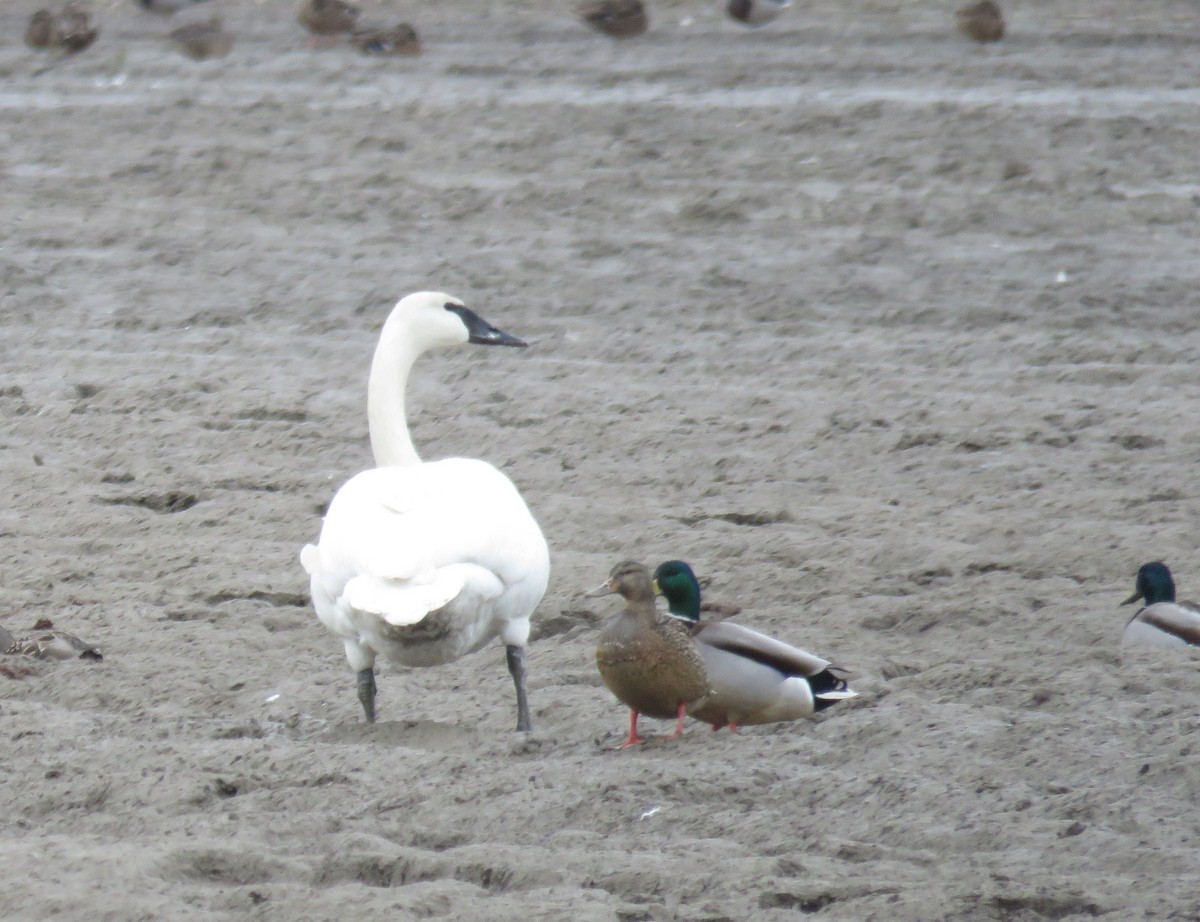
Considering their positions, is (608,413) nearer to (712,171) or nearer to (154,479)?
(154,479)

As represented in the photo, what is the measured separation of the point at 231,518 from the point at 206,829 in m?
2.95

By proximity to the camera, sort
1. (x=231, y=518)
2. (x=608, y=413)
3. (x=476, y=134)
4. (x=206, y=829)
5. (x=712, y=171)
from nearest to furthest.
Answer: (x=206, y=829) → (x=231, y=518) → (x=608, y=413) → (x=712, y=171) → (x=476, y=134)

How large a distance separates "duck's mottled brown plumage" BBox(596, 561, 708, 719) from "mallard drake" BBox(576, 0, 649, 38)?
1025 cm

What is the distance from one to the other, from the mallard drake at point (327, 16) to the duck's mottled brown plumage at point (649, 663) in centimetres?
1075

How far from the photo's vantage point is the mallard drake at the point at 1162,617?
17.6 feet

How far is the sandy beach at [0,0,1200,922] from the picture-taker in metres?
4.23

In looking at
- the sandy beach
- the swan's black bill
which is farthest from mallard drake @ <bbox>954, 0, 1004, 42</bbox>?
the swan's black bill

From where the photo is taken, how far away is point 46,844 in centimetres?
412

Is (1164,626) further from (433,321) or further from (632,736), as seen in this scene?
(433,321)

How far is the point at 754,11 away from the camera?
15.0m

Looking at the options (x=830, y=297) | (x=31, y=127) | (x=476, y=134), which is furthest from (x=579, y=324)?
(x=31, y=127)

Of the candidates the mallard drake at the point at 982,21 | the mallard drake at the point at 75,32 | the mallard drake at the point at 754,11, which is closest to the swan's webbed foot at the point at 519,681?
the mallard drake at the point at 982,21

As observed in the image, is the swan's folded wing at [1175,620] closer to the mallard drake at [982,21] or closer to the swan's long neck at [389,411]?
the swan's long neck at [389,411]

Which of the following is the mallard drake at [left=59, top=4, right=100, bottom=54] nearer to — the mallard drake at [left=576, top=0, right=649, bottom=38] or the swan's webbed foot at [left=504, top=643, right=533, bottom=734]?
the mallard drake at [left=576, top=0, right=649, bottom=38]
